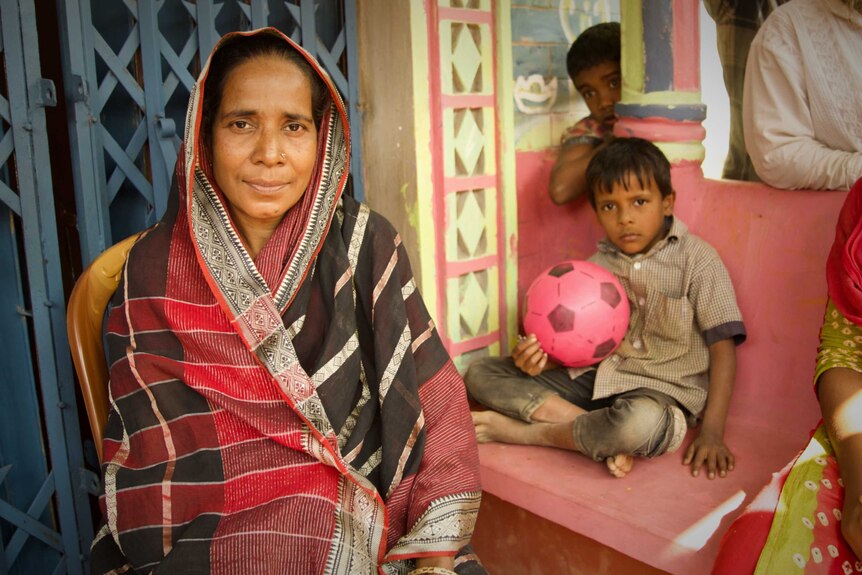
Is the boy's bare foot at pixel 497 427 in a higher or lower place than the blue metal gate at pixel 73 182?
lower

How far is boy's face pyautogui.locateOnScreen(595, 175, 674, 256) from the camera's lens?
277 centimetres

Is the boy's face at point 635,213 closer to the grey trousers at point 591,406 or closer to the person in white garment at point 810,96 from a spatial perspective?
the person in white garment at point 810,96

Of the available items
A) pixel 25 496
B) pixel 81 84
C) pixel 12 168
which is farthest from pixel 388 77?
pixel 25 496

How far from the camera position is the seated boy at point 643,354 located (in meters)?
2.60

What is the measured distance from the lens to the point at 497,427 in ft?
9.47

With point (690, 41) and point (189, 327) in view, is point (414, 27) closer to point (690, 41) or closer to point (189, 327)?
point (690, 41)

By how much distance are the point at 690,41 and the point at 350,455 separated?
2067 mm

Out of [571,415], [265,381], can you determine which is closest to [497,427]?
[571,415]

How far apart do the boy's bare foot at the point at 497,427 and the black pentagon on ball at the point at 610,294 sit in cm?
54

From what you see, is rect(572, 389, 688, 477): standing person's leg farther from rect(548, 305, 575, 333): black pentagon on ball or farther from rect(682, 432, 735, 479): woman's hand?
rect(548, 305, 575, 333): black pentagon on ball

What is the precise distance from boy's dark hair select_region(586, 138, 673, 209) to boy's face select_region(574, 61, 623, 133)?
0.57 m

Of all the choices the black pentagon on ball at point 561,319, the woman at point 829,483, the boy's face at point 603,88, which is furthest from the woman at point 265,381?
the boy's face at point 603,88

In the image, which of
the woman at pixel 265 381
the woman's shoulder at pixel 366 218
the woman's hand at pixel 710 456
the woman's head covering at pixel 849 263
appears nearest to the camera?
the woman at pixel 265 381

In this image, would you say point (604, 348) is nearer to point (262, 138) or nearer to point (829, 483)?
point (829, 483)
